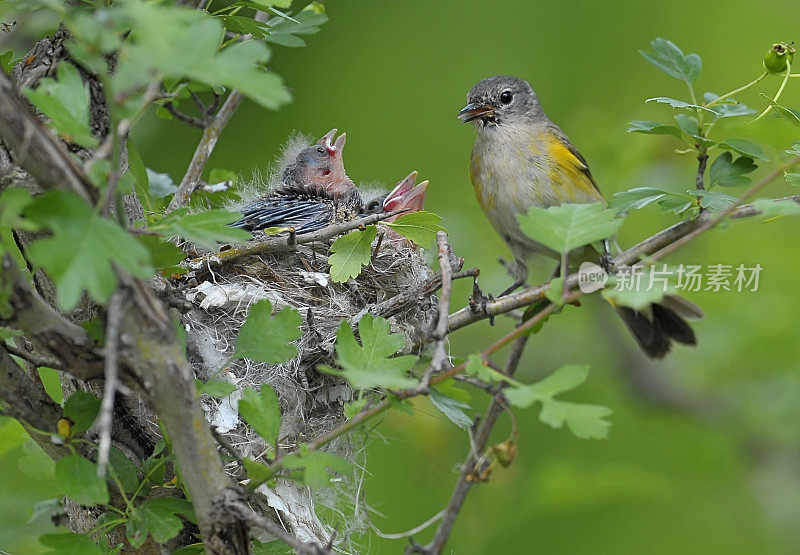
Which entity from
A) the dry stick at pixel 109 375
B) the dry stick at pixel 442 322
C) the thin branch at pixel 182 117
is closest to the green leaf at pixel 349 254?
the dry stick at pixel 442 322

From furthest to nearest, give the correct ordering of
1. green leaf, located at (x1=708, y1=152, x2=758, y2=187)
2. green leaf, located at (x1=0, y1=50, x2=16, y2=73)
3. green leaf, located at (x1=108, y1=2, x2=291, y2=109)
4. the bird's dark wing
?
1. the bird's dark wing
2. green leaf, located at (x1=708, y1=152, x2=758, y2=187)
3. green leaf, located at (x1=0, y1=50, x2=16, y2=73)
4. green leaf, located at (x1=108, y1=2, x2=291, y2=109)

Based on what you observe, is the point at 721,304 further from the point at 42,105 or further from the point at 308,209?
the point at 42,105

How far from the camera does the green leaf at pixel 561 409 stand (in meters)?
1.17

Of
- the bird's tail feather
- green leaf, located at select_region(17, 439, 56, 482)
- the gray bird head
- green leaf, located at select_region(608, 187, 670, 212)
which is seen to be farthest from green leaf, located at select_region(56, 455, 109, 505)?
the gray bird head

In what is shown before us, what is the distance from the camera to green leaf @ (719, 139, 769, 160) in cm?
188

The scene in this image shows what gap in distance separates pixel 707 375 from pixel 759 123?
2318 millimetres

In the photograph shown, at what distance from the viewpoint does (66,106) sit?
108 cm

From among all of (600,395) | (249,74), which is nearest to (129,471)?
(249,74)

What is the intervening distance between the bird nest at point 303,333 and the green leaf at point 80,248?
0.98 metres

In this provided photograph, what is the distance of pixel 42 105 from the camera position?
1.07m

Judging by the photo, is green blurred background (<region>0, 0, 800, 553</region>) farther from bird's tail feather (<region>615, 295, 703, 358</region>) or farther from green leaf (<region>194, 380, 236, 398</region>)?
green leaf (<region>194, 380, 236, 398</region>)

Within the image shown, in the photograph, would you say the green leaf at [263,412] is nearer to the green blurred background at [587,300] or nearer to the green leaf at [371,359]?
the green leaf at [371,359]

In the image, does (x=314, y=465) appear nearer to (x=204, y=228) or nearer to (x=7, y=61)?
(x=204, y=228)

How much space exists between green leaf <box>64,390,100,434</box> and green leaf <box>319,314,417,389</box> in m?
0.40
